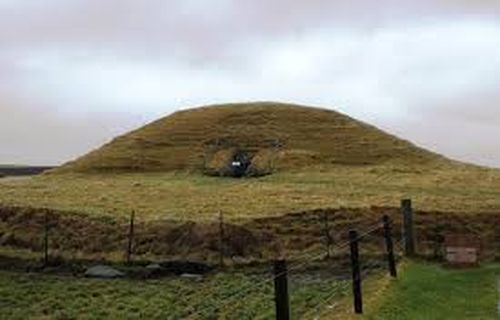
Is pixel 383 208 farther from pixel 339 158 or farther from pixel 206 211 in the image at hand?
pixel 339 158

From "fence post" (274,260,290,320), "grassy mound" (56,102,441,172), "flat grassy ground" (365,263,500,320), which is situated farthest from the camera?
"grassy mound" (56,102,441,172)

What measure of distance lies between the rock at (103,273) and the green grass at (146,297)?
122 centimetres

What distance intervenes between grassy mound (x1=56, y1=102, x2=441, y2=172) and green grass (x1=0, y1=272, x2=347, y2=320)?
5223 cm

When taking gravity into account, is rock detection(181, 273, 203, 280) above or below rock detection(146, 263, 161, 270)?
below

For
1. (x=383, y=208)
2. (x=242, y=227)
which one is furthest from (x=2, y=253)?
(x=383, y=208)

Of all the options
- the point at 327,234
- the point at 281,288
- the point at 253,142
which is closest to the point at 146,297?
the point at 327,234

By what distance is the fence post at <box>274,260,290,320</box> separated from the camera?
46.0 ft

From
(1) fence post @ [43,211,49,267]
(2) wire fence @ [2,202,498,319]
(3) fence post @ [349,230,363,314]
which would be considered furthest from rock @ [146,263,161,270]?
(3) fence post @ [349,230,363,314]

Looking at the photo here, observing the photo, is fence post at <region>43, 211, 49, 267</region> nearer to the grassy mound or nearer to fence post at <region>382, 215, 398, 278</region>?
fence post at <region>382, 215, 398, 278</region>

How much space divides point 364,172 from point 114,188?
927 inches

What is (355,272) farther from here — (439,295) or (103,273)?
(103,273)

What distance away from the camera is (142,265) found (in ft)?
142

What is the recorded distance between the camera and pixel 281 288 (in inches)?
563

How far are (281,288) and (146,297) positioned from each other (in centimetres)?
2200
